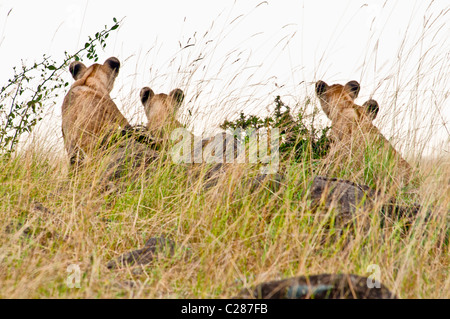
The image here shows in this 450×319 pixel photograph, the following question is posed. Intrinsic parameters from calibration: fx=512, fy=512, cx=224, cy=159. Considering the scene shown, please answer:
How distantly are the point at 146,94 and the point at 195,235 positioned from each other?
10.7 ft

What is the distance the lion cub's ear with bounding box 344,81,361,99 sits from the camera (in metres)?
7.15

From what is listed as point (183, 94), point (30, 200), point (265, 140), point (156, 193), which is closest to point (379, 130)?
point (265, 140)

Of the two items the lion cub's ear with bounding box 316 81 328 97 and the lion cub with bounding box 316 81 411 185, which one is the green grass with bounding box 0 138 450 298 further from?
the lion cub's ear with bounding box 316 81 328 97

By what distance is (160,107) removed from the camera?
7199 mm

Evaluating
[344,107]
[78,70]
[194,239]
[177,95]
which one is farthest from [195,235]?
[78,70]

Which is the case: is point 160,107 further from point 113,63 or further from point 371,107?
point 371,107

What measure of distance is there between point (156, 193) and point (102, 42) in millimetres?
2474

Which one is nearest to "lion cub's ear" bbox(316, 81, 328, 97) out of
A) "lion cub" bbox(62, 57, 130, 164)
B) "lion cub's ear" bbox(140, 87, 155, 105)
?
"lion cub's ear" bbox(140, 87, 155, 105)

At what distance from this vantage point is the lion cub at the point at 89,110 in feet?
21.0

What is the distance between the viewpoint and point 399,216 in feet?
16.1

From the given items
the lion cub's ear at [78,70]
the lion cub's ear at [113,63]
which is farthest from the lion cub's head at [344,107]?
the lion cub's ear at [78,70]

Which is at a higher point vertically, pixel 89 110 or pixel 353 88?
pixel 353 88

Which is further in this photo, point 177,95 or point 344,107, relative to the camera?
point 344,107
